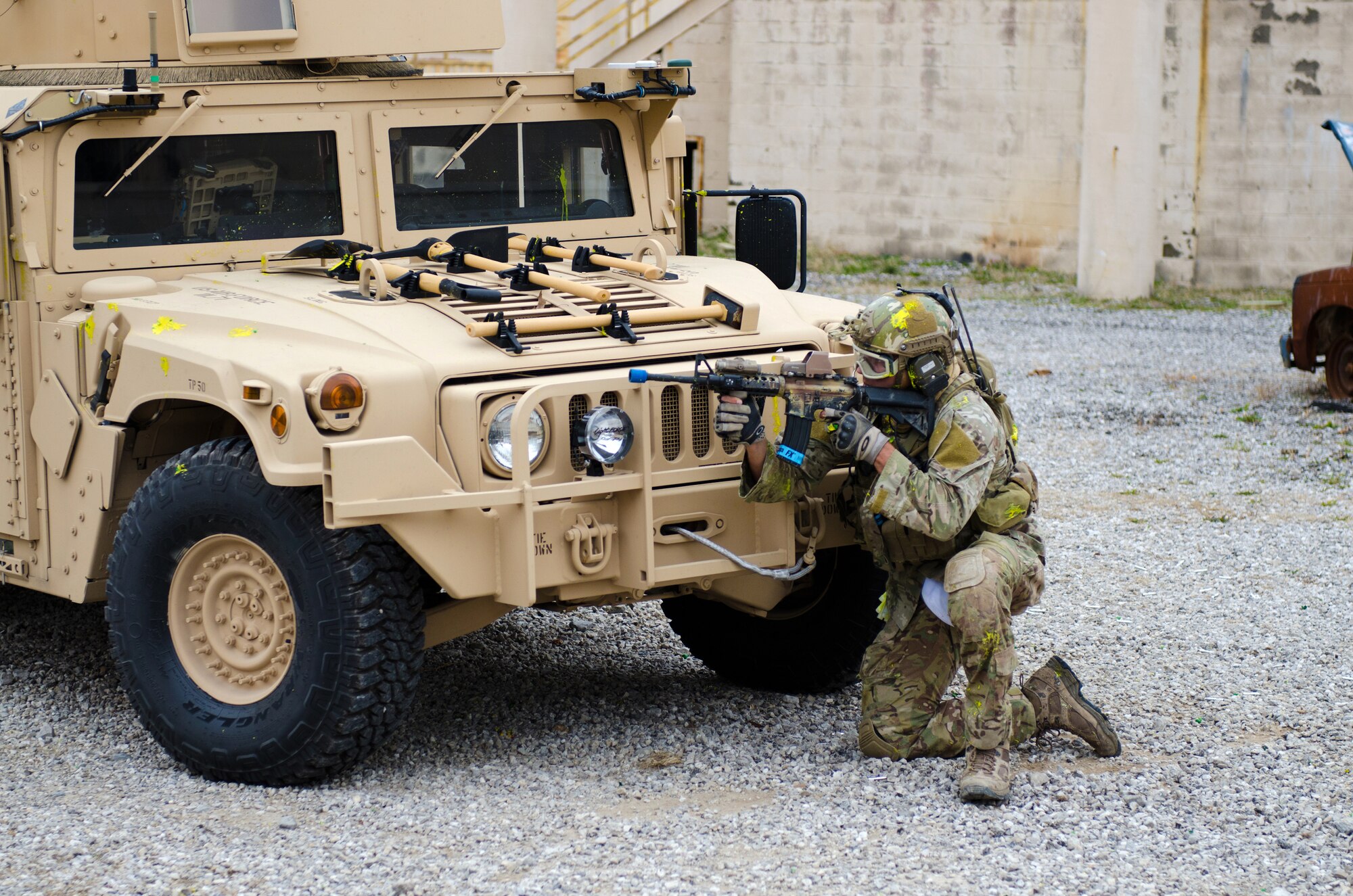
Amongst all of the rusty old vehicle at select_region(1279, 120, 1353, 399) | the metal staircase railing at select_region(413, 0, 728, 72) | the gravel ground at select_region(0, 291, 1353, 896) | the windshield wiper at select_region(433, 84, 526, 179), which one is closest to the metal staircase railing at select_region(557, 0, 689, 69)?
the metal staircase railing at select_region(413, 0, 728, 72)

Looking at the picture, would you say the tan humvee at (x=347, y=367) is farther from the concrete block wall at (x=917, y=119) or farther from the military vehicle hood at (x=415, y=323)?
the concrete block wall at (x=917, y=119)

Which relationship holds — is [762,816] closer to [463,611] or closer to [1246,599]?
[463,611]

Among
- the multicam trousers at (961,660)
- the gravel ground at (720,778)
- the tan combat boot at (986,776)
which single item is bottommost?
the gravel ground at (720,778)

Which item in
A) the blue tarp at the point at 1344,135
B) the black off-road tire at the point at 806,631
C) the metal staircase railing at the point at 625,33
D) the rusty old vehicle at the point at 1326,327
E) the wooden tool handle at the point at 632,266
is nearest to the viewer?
the wooden tool handle at the point at 632,266

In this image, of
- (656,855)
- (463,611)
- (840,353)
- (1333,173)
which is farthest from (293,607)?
(1333,173)

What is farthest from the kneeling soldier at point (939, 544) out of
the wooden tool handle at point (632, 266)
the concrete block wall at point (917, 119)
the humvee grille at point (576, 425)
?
the concrete block wall at point (917, 119)

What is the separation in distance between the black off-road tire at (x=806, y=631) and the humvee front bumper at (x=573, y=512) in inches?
25.1

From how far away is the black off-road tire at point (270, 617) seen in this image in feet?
13.7

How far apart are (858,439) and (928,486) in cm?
22

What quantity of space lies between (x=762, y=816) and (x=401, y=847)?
0.92m

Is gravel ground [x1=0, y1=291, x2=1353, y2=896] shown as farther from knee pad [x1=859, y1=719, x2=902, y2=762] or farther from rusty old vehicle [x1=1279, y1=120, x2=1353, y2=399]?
rusty old vehicle [x1=1279, y1=120, x2=1353, y2=399]

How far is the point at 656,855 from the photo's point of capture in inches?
157

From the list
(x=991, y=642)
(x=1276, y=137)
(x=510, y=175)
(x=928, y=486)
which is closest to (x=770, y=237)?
(x=510, y=175)

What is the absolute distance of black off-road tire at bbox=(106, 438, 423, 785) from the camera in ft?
13.7
